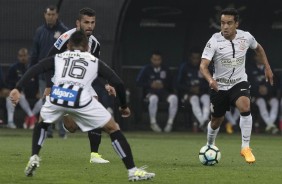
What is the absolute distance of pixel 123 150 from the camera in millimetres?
10609

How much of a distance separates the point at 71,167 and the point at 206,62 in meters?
2.78

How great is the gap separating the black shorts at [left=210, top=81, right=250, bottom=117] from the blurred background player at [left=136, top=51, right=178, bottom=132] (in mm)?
9580

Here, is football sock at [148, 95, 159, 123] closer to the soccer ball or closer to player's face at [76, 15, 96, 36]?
the soccer ball

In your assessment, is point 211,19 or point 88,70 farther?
point 211,19

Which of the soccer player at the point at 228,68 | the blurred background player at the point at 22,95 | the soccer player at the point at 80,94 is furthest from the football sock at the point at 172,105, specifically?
the soccer player at the point at 80,94

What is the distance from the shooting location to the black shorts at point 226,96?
14.0 m

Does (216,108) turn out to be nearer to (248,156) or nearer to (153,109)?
(248,156)

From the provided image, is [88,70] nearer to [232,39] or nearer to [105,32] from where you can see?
[232,39]

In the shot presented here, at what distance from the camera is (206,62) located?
1388 centimetres

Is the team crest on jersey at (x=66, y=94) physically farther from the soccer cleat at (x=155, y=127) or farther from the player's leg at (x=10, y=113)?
the soccer cleat at (x=155, y=127)

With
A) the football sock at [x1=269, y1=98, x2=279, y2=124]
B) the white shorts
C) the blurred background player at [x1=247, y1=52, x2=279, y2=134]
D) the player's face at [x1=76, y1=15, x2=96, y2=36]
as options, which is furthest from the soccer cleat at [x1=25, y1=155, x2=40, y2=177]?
the football sock at [x1=269, y1=98, x2=279, y2=124]

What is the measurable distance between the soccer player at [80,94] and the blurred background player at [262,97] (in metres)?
13.9

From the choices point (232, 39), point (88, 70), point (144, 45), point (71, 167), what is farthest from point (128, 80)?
point (88, 70)

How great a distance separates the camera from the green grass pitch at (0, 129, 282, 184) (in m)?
→ 11.0
